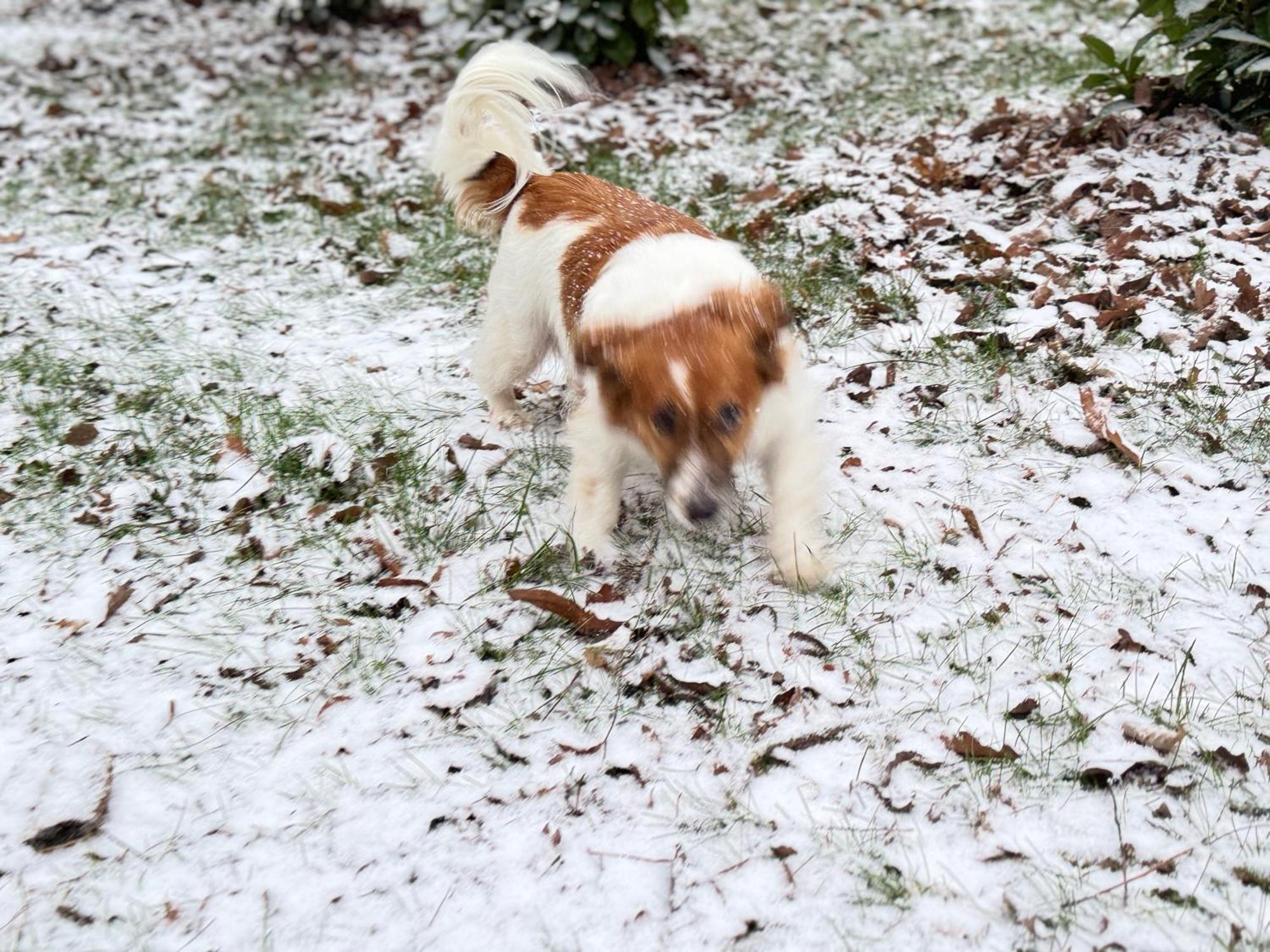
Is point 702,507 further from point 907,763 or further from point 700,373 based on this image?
point 907,763

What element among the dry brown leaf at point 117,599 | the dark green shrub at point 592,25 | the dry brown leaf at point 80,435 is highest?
the dark green shrub at point 592,25

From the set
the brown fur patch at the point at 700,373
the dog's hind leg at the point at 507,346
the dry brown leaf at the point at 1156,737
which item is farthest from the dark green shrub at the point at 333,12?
the dry brown leaf at the point at 1156,737

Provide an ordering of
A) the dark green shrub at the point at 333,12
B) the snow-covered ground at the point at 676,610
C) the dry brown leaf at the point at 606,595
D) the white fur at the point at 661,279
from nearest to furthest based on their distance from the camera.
Answer: the snow-covered ground at the point at 676,610 → the white fur at the point at 661,279 → the dry brown leaf at the point at 606,595 → the dark green shrub at the point at 333,12

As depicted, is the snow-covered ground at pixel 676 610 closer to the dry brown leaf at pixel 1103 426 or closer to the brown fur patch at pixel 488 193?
the dry brown leaf at pixel 1103 426

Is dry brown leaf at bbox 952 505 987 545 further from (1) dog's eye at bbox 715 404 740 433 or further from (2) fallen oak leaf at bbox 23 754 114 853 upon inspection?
(2) fallen oak leaf at bbox 23 754 114 853

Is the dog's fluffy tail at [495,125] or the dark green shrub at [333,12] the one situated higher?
the dark green shrub at [333,12]

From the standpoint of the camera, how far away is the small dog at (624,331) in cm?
263

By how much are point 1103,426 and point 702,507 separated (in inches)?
68.7

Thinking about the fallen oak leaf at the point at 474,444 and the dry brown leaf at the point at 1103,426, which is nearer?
the dry brown leaf at the point at 1103,426

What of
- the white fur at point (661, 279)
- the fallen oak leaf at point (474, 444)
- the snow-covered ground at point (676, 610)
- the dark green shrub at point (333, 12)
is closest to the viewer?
the snow-covered ground at point (676, 610)

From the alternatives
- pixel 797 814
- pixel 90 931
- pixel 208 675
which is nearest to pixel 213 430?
pixel 208 675

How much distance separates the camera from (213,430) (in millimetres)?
3965

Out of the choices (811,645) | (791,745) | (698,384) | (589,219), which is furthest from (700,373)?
(589,219)

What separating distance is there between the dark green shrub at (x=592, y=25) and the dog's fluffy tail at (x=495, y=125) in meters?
4.32
